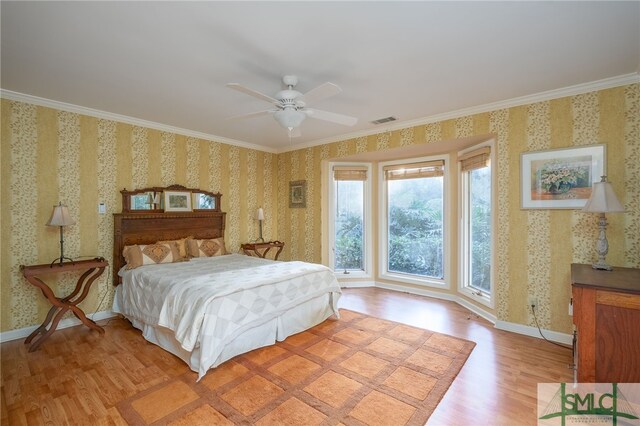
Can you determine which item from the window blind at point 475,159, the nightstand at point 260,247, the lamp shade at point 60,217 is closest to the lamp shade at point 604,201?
the window blind at point 475,159

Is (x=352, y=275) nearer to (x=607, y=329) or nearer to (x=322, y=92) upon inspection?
(x=607, y=329)

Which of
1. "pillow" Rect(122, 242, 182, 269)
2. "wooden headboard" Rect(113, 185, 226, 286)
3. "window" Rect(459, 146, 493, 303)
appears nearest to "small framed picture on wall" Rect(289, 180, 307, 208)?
"wooden headboard" Rect(113, 185, 226, 286)

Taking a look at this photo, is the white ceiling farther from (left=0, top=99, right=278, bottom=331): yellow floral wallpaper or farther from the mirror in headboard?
the mirror in headboard

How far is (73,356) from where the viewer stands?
2646 mm

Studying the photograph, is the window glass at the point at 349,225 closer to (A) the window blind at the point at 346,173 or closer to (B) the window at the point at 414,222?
(A) the window blind at the point at 346,173

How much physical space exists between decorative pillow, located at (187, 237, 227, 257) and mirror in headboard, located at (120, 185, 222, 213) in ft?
1.71

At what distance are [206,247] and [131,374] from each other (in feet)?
6.86

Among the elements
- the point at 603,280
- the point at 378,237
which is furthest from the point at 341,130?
the point at 603,280

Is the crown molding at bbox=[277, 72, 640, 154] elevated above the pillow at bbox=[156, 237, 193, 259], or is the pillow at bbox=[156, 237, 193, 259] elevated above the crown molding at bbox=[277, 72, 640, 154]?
the crown molding at bbox=[277, 72, 640, 154]

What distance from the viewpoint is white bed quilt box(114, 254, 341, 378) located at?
2330 millimetres

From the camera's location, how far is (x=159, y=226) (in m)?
3.97

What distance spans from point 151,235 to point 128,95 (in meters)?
1.80

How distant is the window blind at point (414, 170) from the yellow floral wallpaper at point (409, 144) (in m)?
0.78

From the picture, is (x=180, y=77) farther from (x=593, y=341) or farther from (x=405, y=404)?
(x=593, y=341)
